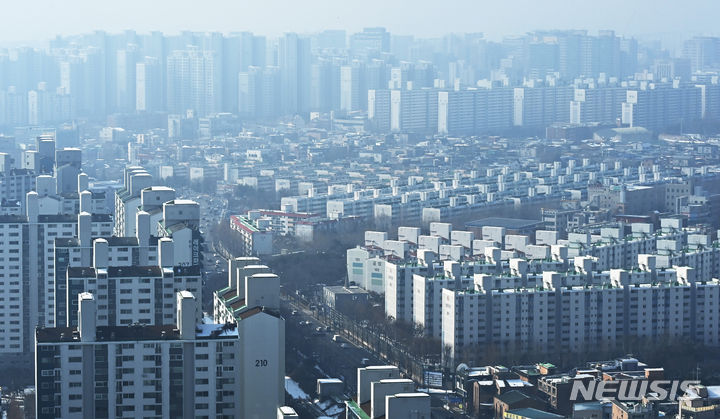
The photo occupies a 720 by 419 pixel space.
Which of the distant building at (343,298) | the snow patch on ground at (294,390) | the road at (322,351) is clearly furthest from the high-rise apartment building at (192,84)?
the snow patch on ground at (294,390)

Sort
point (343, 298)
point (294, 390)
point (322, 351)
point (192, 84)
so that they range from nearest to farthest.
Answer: point (294, 390) < point (322, 351) < point (343, 298) < point (192, 84)

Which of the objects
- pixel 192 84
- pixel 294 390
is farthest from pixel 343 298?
pixel 192 84

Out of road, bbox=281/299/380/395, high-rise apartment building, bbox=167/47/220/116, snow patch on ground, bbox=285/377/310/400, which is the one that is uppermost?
high-rise apartment building, bbox=167/47/220/116

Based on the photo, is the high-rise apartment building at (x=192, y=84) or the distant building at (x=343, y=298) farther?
the high-rise apartment building at (x=192, y=84)

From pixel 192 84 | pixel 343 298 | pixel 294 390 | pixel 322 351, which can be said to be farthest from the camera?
pixel 192 84

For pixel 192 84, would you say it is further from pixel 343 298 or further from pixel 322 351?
pixel 322 351

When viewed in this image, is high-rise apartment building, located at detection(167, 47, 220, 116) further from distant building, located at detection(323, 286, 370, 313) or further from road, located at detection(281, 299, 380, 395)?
road, located at detection(281, 299, 380, 395)

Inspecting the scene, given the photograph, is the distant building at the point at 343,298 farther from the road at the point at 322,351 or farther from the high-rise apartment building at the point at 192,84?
the high-rise apartment building at the point at 192,84

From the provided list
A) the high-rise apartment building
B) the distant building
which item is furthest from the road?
the high-rise apartment building

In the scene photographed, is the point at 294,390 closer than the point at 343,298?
Yes

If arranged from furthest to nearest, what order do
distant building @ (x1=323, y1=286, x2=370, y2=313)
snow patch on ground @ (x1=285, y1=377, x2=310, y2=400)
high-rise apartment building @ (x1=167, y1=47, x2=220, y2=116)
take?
high-rise apartment building @ (x1=167, y1=47, x2=220, y2=116)
distant building @ (x1=323, y1=286, x2=370, y2=313)
snow patch on ground @ (x1=285, y1=377, x2=310, y2=400)

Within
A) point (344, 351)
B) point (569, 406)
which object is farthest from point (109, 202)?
point (569, 406)
